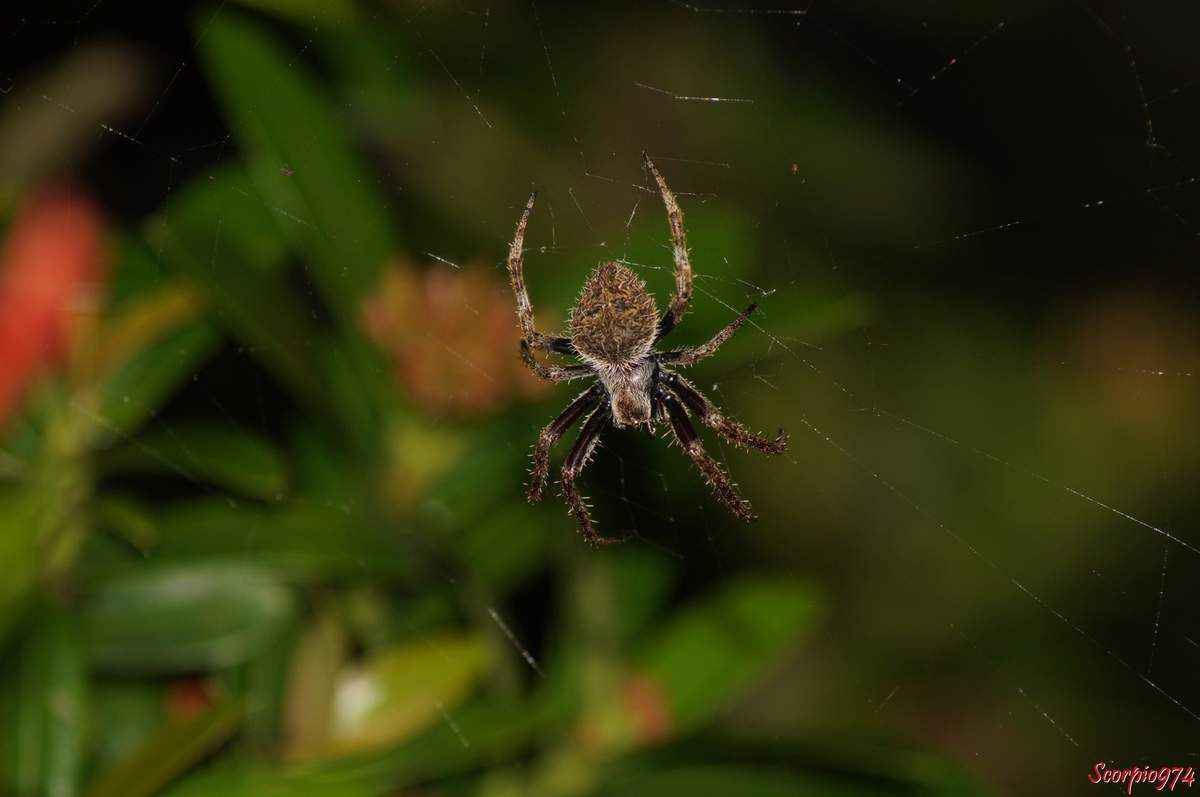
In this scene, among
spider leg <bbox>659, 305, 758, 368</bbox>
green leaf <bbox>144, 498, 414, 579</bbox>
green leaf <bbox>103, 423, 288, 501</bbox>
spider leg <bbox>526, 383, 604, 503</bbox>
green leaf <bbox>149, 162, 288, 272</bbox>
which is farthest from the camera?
spider leg <bbox>526, 383, 604, 503</bbox>

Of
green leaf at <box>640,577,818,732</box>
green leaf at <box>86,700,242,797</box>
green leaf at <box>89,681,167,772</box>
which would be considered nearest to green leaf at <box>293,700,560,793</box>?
green leaf at <box>86,700,242,797</box>

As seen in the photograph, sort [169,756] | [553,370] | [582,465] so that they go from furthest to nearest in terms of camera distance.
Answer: [582,465], [553,370], [169,756]

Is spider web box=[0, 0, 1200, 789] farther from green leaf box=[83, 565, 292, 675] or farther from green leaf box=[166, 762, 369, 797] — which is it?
green leaf box=[166, 762, 369, 797]

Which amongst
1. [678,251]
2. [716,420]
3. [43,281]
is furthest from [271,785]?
[716,420]

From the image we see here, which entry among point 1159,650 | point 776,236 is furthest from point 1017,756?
point 776,236

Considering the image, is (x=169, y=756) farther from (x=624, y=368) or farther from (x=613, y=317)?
(x=624, y=368)

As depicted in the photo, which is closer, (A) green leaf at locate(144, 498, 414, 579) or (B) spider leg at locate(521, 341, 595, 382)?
(A) green leaf at locate(144, 498, 414, 579)

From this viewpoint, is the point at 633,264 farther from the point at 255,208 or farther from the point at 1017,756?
the point at 1017,756
